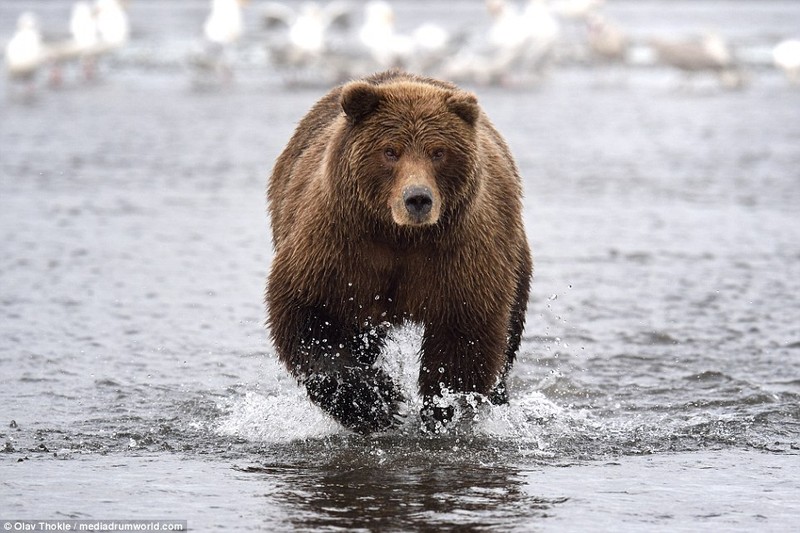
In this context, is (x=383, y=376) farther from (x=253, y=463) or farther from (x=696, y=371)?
(x=696, y=371)

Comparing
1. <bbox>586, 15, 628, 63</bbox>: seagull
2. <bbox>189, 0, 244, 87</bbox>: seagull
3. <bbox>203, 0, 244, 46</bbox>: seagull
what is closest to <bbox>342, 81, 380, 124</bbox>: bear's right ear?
<bbox>189, 0, 244, 87</bbox>: seagull

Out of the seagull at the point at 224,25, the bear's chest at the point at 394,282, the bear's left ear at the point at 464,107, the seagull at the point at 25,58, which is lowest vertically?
the bear's chest at the point at 394,282

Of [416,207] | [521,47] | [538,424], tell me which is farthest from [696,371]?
[521,47]

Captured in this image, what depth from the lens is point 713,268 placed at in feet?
33.1

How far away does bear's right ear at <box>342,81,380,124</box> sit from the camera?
17.4ft

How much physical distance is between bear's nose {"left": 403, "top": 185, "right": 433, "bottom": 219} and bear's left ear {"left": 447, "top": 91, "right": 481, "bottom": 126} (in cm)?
45

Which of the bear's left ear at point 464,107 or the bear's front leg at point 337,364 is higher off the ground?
the bear's left ear at point 464,107

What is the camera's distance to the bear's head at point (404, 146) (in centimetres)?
529

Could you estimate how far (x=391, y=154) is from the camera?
5.32 metres

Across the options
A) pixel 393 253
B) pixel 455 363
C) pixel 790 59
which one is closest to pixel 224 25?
pixel 790 59

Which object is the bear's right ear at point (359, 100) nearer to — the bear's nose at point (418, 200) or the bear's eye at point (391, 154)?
the bear's eye at point (391, 154)

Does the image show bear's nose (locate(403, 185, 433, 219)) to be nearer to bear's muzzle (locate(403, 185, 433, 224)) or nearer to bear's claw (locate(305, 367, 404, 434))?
bear's muzzle (locate(403, 185, 433, 224))

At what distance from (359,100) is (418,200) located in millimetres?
511

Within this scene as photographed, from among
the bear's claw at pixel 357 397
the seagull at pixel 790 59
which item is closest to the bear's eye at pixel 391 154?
the bear's claw at pixel 357 397
